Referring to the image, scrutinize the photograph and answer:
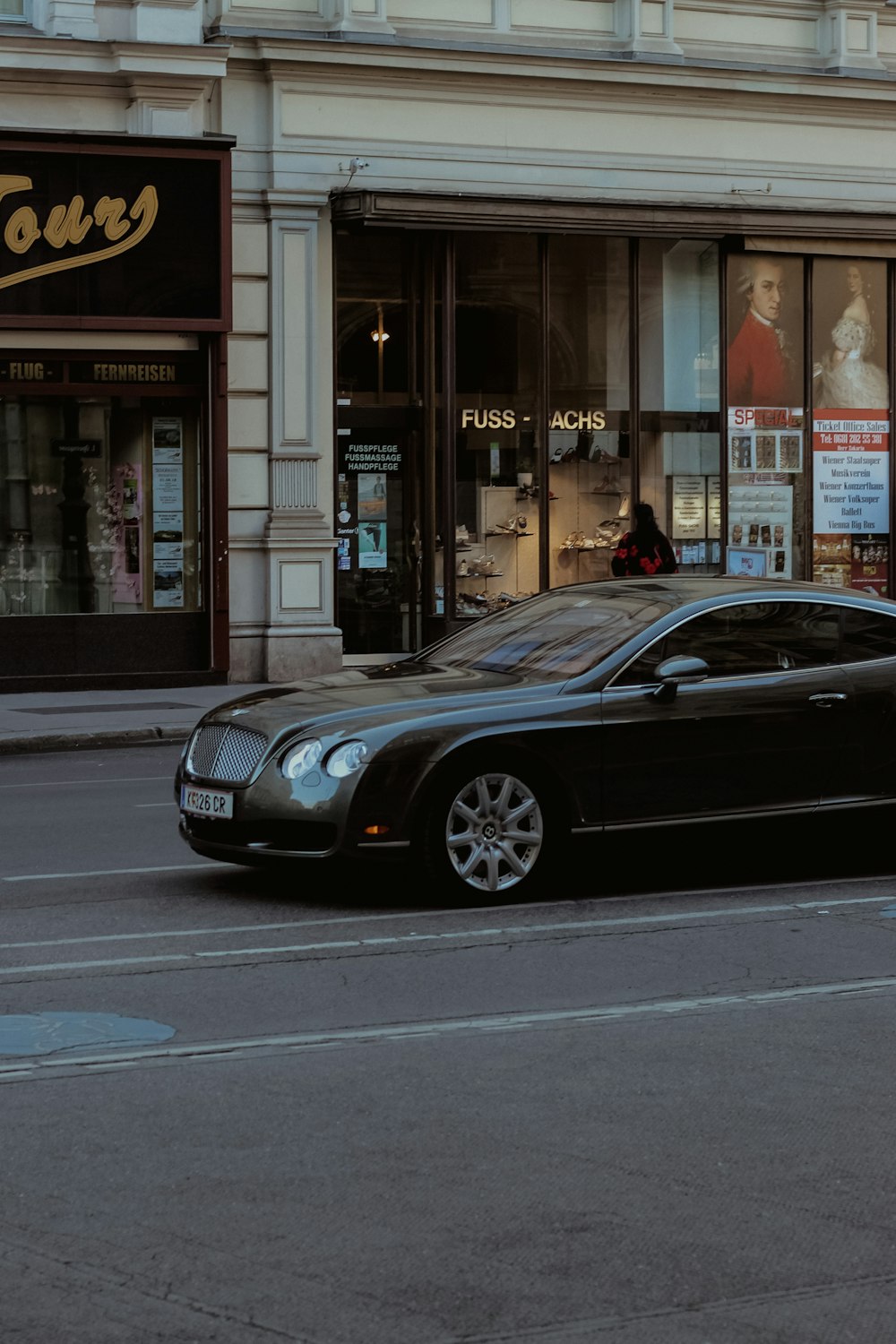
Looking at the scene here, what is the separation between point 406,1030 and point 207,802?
105 inches

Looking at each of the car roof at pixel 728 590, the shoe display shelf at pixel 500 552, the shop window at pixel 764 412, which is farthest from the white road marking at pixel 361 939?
the shop window at pixel 764 412

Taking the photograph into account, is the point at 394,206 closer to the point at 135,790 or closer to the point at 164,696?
the point at 164,696

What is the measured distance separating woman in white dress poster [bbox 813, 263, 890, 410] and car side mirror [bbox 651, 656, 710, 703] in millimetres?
14964

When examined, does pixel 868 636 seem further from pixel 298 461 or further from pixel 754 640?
pixel 298 461

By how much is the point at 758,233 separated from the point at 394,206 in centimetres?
454

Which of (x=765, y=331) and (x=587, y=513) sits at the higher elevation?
(x=765, y=331)

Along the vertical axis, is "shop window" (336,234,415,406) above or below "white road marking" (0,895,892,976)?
above

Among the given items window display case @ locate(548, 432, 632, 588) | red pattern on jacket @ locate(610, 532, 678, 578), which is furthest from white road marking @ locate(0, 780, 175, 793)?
window display case @ locate(548, 432, 632, 588)

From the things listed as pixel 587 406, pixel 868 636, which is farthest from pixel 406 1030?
pixel 587 406

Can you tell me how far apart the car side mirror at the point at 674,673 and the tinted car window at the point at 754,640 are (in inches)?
1.8

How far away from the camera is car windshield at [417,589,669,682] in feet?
30.8

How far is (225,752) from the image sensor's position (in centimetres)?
895

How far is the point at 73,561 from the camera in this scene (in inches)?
805

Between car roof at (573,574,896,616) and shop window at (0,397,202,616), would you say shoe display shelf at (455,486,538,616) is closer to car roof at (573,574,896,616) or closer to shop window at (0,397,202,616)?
shop window at (0,397,202,616)
